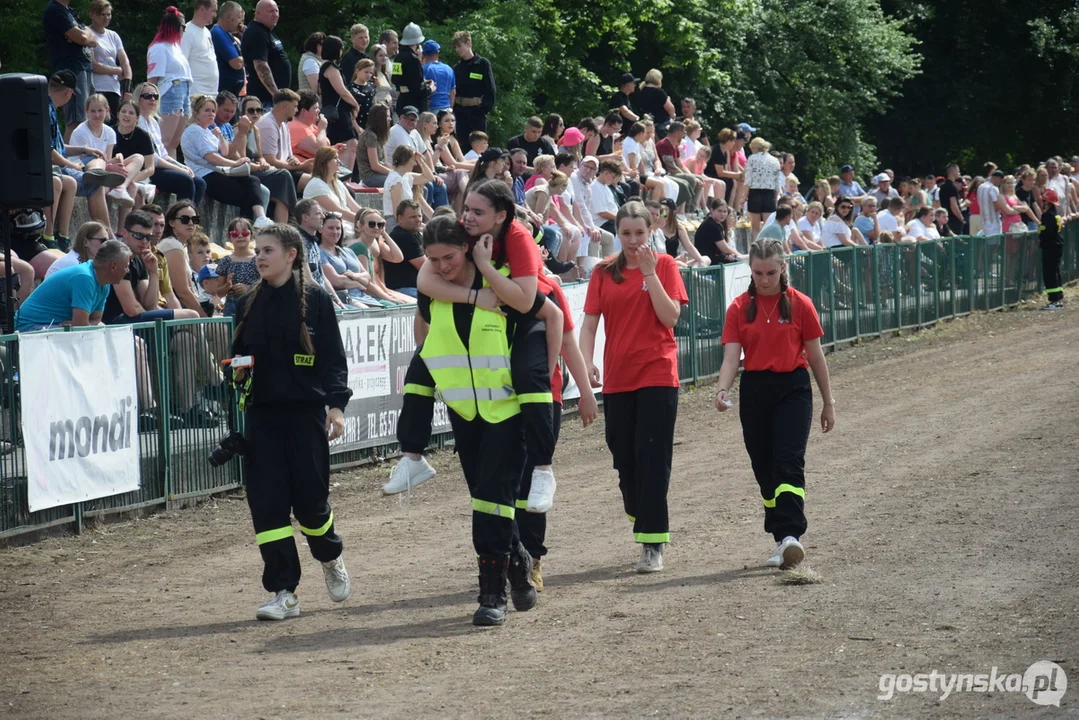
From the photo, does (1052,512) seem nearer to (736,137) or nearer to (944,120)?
(736,137)

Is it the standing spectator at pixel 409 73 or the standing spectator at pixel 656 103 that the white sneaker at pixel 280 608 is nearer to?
the standing spectator at pixel 409 73

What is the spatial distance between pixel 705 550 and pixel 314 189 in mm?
7074

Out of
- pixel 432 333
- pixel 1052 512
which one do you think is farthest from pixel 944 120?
pixel 432 333

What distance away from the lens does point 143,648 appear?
731 centimetres

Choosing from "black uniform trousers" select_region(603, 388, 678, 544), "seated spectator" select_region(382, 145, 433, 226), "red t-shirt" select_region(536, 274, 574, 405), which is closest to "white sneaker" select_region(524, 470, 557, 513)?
"red t-shirt" select_region(536, 274, 574, 405)

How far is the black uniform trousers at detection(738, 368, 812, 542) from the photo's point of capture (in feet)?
28.6

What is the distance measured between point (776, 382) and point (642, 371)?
0.81 m

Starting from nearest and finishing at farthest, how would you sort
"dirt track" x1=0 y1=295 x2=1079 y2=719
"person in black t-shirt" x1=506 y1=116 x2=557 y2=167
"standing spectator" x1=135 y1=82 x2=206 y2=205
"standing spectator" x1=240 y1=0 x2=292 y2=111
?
"dirt track" x1=0 y1=295 x2=1079 y2=719, "standing spectator" x1=135 y1=82 x2=206 y2=205, "standing spectator" x1=240 y1=0 x2=292 y2=111, "person in black t-shirt" x1=506 y1=116 x2=557 y2=167

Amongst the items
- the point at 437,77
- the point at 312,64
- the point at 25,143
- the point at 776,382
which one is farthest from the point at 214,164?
the point at 776,382

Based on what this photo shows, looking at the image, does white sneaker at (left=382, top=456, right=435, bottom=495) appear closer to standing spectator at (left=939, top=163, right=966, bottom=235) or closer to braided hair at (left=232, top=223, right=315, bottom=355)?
braided hair at (left=232, top=223, right=315, bottom=355)

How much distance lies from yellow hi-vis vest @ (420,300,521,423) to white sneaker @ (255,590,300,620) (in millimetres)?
1439

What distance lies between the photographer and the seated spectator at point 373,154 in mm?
17547

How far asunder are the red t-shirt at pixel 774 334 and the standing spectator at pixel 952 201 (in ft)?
73.0

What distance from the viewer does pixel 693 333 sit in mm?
19000
